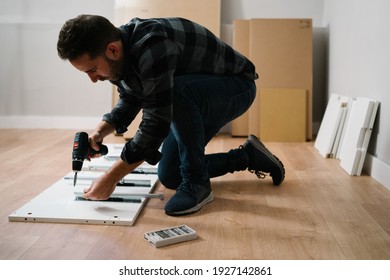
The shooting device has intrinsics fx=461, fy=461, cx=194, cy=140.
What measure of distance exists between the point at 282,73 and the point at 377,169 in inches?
62.3

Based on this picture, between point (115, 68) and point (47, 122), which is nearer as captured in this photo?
point (115, 68)

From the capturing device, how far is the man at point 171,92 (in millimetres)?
1472

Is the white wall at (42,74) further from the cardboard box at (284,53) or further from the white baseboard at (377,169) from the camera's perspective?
the white baseboard at (377,169)

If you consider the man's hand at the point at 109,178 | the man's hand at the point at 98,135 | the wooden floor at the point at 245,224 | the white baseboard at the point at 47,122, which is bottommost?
the white baseboard at the point at 47,122

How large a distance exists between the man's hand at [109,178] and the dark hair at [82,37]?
0.38 meters

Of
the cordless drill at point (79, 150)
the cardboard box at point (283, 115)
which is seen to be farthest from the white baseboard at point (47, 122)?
the cordless drill at point (79, 150)

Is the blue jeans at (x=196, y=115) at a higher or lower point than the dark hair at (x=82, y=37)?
lower

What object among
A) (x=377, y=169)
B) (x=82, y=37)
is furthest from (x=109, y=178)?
(x=377, y=169)

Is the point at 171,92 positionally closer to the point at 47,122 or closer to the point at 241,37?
the point at 241,37

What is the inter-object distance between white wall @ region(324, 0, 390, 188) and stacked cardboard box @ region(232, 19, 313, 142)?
0.97ft

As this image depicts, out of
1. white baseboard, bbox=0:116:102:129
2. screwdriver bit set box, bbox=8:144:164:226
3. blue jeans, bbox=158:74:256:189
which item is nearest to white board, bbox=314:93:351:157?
blue jeans, bbox=158:74:256:189

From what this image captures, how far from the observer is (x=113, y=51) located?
1.49 meters

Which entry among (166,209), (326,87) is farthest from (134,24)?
(326,87)

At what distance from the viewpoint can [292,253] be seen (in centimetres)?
142
